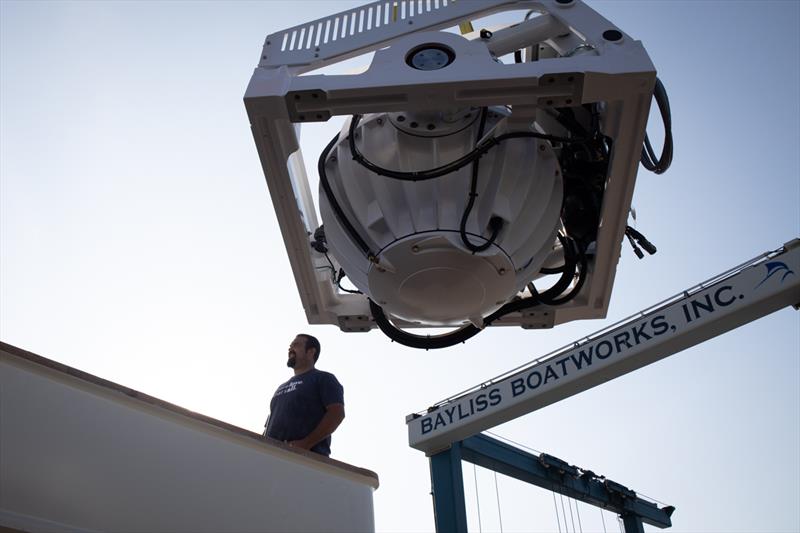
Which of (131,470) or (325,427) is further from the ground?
(325,427)

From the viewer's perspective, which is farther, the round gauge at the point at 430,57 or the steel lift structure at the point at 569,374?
the steel lift structure at the point at 569,374

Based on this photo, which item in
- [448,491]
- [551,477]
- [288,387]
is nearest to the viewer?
[288,387]

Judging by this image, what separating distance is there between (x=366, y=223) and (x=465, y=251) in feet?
1.03

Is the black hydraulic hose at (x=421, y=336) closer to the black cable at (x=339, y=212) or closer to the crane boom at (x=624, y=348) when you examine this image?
the black cable at (x=339, y=212)

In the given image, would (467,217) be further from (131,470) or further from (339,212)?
(131,470)

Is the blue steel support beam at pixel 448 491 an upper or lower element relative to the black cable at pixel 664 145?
upper

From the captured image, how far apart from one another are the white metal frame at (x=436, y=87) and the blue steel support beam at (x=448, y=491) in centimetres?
438

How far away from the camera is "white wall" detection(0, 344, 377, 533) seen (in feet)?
6.24

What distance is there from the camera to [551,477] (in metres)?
7.44

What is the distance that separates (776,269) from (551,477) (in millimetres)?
3081

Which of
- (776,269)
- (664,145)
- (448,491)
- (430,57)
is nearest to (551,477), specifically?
(448,491)

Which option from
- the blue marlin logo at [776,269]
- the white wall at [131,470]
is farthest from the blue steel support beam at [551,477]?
the white wall at [131,470]

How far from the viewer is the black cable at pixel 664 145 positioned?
215cm

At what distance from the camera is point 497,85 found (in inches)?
75.7
